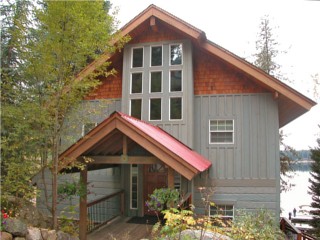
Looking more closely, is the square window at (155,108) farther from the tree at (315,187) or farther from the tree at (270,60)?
the tree at (270,60)

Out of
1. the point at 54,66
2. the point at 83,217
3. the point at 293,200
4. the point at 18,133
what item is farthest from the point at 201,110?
the point at 293,200

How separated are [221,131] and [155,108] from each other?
239 cm

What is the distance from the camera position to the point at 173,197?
597 cm

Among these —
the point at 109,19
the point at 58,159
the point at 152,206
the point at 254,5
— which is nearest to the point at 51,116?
the point at 58,159

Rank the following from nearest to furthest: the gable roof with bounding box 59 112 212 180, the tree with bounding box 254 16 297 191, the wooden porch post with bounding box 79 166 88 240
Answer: the gable roof with bounding box 59 112 212 180
the wooden porch post with bounding box 79 166 88 240
the tree with bounding box 254 16 297 191

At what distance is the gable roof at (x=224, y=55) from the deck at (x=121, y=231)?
15.4 feet

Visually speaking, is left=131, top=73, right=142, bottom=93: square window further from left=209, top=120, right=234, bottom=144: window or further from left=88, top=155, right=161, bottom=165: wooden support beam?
left=88, top=155, right=161, bottom=165: wooden support beam

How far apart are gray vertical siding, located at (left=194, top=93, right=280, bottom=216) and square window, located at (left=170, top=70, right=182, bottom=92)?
1.34 m

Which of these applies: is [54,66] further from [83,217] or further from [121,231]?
[121,231]

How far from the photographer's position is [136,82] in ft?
32.0

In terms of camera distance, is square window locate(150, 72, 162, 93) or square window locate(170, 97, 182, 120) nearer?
square window locate(170, 97, 182, 120)

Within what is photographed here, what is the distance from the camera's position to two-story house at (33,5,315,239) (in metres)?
8.80

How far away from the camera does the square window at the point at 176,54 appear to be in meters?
9.38

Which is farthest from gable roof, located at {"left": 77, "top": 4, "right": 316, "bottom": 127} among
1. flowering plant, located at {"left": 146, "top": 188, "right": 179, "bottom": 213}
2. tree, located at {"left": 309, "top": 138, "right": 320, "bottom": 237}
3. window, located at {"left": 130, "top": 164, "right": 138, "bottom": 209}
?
tree, located at {"left": 309, "top": 138, "right": 320, "bottom": 237}
